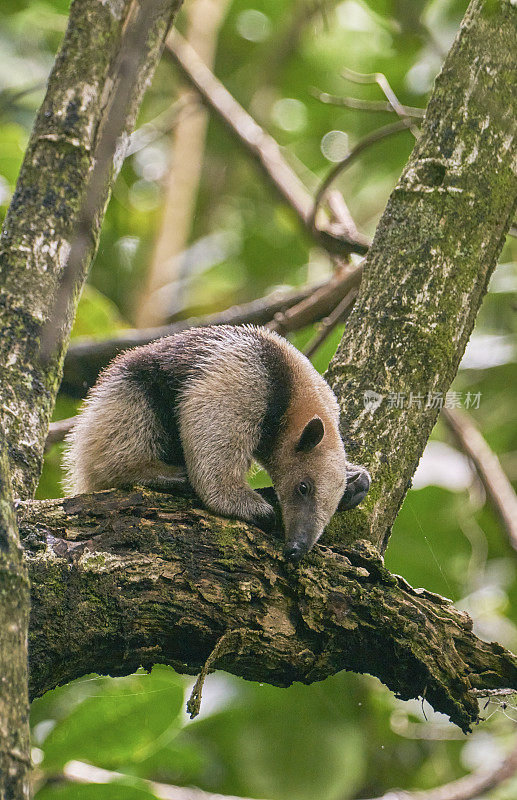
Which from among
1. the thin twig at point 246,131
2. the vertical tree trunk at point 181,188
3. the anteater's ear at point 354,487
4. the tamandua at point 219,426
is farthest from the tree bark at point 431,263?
the vertical tree trunk at point 181,188

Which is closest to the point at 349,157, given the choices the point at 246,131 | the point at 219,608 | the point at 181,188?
the point at 246,131

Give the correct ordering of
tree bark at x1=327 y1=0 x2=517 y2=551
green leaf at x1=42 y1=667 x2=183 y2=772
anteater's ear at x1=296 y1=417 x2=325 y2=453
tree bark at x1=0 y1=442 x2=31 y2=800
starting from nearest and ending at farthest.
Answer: tree bark at x1=0 y1=442 x2=31 y2=800 → tree bark at x1=327 y1=0 x2=517 y2=551 → anteater's ear at x1=296 y1=417 x2=325 y2=453 → green leaf at x1=42 y1=667 x2=183 y2=772

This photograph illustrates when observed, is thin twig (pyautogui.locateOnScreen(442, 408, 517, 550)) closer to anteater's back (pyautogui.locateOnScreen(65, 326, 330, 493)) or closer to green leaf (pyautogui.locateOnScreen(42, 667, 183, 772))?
anteater's back (pyautogui.locateOnScreen(65, 326, 330, 493))

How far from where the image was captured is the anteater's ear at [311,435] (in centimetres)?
360

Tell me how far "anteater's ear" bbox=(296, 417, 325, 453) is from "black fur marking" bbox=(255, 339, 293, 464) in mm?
190

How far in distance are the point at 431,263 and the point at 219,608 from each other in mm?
1683

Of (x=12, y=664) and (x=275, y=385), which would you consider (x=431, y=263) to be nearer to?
(x=275, y=385)

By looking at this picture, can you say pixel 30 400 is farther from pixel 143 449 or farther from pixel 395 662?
pixel 395 662

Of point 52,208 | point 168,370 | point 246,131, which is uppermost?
point 246,131

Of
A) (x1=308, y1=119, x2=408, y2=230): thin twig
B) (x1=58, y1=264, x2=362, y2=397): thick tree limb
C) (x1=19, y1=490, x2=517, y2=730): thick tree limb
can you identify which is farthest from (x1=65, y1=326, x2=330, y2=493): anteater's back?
(x1=308, y1=119, x2=408, y2=230): thin twig

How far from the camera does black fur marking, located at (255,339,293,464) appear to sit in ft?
12.9

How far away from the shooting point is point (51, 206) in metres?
3.43

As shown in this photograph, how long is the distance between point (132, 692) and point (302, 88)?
7.16 metres

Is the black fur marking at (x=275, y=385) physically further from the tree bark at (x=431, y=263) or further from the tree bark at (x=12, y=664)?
the tree bark at (x=12, y=664)
